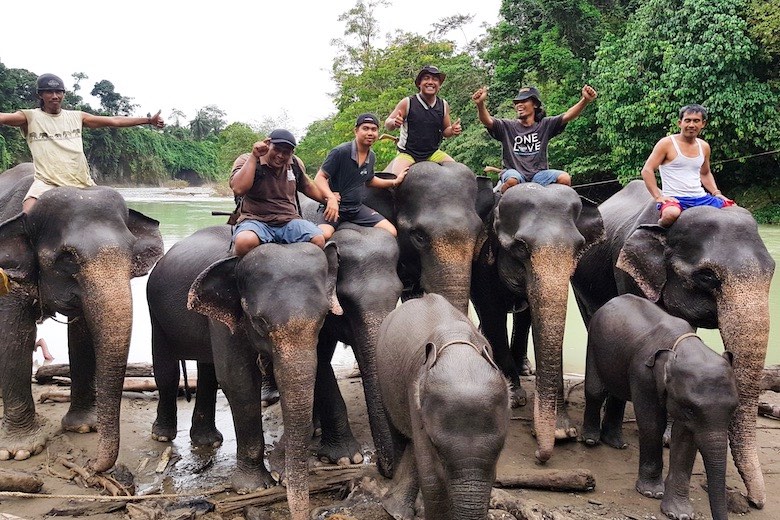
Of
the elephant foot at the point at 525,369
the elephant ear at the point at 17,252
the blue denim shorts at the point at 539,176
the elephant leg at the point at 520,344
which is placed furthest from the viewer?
the elephant foot at the point at 525,369

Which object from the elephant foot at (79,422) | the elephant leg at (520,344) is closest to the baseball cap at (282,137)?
the elephant foot at (79,422)

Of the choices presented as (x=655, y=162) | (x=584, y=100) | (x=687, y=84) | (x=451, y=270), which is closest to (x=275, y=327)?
(x=451, y=270)

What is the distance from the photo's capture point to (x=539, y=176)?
20.3 feet

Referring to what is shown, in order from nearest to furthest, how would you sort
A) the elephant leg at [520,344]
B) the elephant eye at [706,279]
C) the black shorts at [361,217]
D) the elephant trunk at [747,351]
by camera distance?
the elephant trunk at [747,351] → the elephant eye at [706,279] → the black shorts at [361,217] → the elephant leg at [520,344]

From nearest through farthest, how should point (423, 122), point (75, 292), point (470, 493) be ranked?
point (470, 493), point (75, 292), point (423, 122)

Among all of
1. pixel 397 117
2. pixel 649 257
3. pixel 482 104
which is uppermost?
pixel 482 104

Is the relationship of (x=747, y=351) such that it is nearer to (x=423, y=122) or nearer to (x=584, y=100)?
(x=584, y=100)

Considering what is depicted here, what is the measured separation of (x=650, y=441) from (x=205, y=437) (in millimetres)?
3478

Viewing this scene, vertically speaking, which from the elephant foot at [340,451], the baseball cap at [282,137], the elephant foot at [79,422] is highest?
the baseball cap at [282,137]

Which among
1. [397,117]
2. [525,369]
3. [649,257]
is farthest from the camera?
[525,369]

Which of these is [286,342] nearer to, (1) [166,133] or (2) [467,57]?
(2) [467,57]

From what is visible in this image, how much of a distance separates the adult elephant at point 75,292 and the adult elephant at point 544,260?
2837mm

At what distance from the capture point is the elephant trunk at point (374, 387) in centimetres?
473

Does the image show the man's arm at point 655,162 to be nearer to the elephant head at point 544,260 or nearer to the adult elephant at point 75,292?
the elephant head at point 544,260
